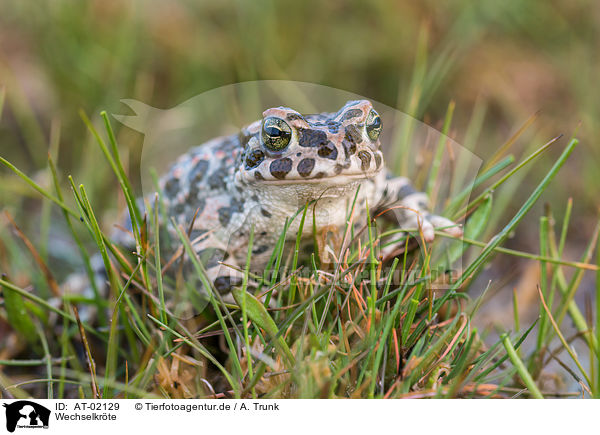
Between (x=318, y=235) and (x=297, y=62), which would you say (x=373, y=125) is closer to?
(x=318, y=235)

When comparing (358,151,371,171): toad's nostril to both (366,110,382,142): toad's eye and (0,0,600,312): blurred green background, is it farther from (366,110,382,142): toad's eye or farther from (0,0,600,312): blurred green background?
(0,0,600,312): blurred green background

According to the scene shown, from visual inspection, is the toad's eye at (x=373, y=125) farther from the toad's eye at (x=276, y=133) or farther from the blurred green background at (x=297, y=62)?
the blurred green background at (x=297, y=62)

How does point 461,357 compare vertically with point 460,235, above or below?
below
